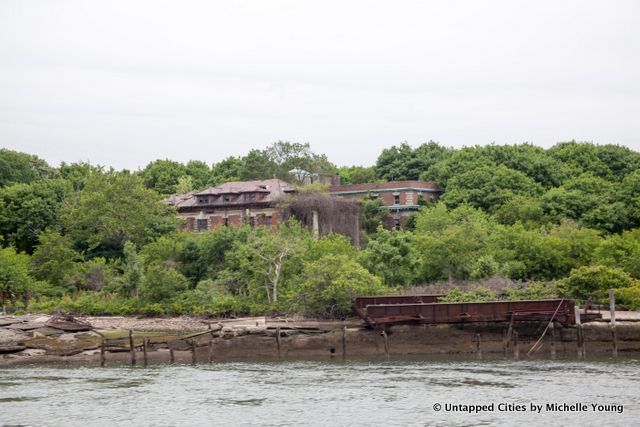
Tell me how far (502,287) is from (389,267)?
9164 mm

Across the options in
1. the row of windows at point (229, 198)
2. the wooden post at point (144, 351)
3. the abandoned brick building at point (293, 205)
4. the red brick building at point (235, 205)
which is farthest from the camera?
the row of windows at point (229, 198)

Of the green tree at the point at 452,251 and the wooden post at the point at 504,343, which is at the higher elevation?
the green tree at the point at 452,251

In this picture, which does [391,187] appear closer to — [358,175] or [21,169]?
[358,175]

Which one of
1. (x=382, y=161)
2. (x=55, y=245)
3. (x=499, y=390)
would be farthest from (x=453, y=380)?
(x=382, y=161)

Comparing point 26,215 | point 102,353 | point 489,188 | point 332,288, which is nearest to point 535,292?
point 332,288

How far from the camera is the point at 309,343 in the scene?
188 ft

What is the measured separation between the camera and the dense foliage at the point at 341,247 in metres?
65.8

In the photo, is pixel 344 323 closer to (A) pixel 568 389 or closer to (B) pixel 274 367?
(B) pixel 274 367

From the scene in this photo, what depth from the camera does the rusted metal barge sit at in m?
55.8

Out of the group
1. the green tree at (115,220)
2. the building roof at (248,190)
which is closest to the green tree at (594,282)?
the building roof at (248,190)

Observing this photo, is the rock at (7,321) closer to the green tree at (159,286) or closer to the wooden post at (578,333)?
the green tree at (159,286)

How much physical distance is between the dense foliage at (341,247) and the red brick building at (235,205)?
180 inches

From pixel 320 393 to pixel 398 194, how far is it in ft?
208

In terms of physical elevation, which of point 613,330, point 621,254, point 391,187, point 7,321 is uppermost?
point 391,187
